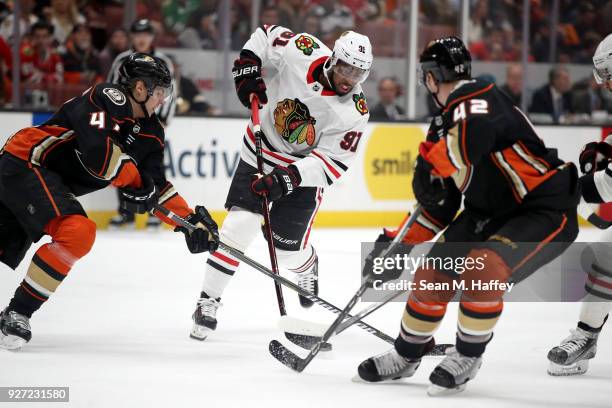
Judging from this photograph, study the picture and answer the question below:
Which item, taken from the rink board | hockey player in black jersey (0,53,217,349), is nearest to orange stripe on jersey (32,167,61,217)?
hockey player in black jersey (0,53,217,349)

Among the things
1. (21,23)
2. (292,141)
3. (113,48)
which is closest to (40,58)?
(21,23)

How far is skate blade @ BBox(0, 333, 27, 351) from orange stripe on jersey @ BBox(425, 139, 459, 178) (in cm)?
152

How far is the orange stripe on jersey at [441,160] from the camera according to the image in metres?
2.69

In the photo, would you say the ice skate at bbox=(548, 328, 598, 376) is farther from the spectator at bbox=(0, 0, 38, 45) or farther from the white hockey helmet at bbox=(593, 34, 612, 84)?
the spectator at bbox=(0, 0, 38, 45)

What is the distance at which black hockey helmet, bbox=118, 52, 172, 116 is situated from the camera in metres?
3.35

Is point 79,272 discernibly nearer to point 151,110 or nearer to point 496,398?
point 151,110

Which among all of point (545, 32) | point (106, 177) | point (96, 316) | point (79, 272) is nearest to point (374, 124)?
point (545, 32)

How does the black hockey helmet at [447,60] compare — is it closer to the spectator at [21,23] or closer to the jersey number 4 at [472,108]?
the jersey number 4 at [472,108]

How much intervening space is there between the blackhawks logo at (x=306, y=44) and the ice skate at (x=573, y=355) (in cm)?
150

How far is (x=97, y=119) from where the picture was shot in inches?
127

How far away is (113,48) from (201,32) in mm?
679

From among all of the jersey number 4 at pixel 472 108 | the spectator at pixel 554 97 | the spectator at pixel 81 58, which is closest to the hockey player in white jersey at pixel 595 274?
the jersey number 4 at pixel 472 108

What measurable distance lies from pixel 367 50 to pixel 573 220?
1.01 meters

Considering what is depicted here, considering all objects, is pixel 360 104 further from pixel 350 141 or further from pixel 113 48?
pixel 113 48
